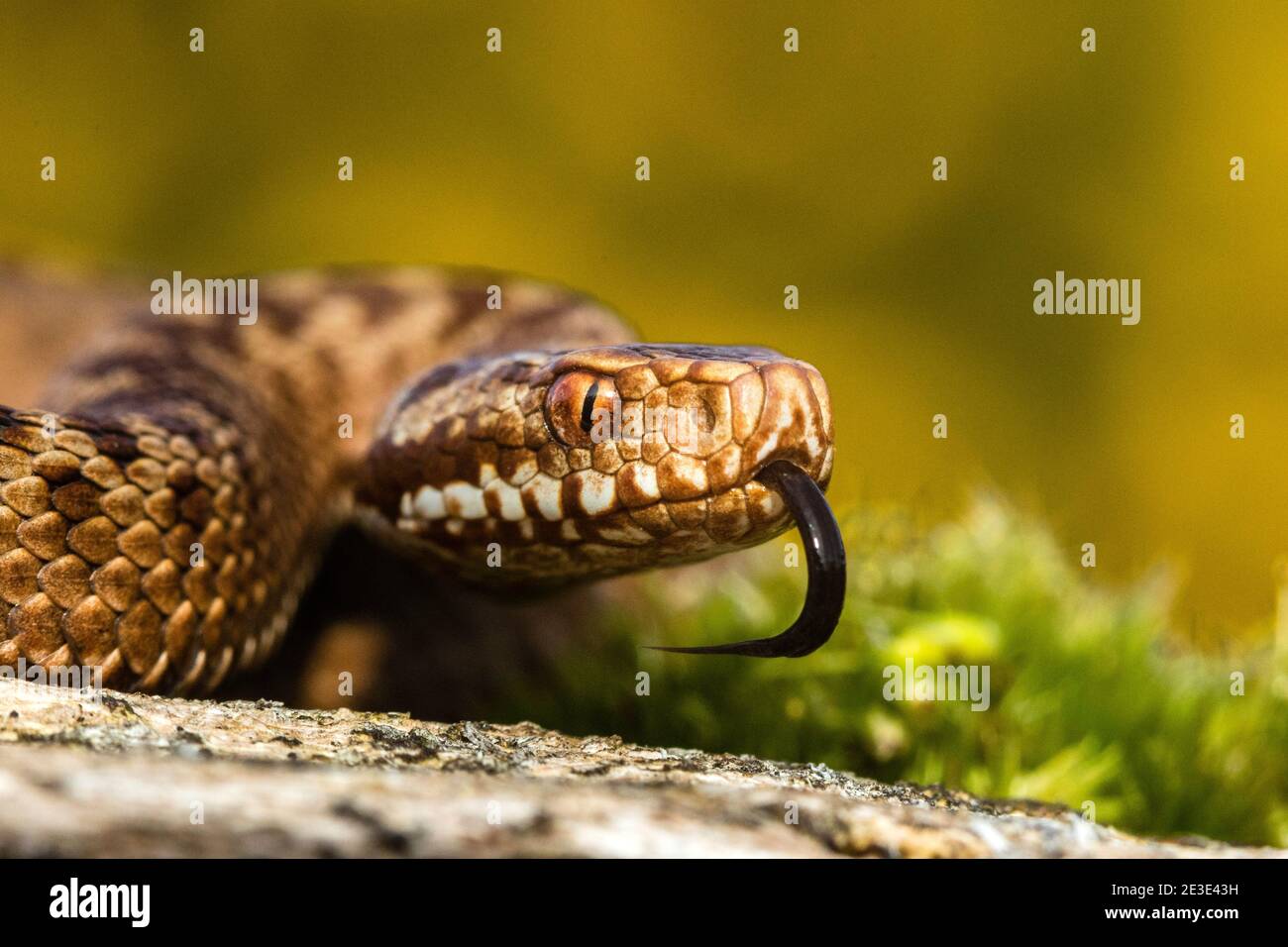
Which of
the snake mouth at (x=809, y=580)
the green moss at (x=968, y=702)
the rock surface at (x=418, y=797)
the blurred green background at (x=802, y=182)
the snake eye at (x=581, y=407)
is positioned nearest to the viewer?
the rock surface at (x=418, y=797)

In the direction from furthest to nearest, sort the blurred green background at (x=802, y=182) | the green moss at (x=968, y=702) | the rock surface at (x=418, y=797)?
the blurred green background at (x=802, y=182)
the green moss at (x=968, y=702)
the rock surface at (x=418, y=797)

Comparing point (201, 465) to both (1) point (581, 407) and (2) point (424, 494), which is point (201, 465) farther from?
(1) point (581, 407)

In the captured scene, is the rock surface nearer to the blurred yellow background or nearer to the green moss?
the green moss

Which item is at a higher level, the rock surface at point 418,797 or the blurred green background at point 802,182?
the blurred green background at point 802,182

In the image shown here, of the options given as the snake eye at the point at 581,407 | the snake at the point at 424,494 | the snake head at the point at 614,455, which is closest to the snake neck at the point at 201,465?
the snake at the point at 424,494

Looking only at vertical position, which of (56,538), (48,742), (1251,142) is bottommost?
(48,742)

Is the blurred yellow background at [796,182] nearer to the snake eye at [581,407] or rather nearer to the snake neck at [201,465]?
the snake neck at [201,465]

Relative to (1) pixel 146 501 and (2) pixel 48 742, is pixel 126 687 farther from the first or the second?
(2) pixel 48 742

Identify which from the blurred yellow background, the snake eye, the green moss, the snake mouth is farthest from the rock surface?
the blurred yellow background

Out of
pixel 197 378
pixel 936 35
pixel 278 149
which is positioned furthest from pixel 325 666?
pixel 936 35
